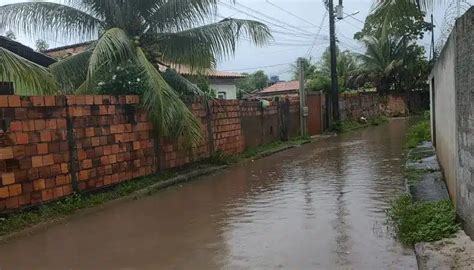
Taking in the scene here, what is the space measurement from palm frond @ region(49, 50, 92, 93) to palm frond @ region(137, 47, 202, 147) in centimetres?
122

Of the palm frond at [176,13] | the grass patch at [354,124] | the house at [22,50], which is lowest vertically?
the grass patch at [354,124]

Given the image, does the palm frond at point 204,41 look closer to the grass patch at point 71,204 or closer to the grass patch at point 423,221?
the grass patch at point 71,204

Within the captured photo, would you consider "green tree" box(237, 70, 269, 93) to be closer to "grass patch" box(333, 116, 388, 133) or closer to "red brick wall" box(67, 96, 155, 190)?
"grass patch" box(333, 116, 388, 133)

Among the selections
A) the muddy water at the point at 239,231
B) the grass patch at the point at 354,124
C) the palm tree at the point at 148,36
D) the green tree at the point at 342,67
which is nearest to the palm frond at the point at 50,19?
the palm tree at the point at 148,36

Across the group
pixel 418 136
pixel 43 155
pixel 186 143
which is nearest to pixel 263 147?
pixel 418 136

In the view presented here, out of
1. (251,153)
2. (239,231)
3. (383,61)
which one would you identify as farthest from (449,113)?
(383,61)

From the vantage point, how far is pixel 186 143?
10.6 m

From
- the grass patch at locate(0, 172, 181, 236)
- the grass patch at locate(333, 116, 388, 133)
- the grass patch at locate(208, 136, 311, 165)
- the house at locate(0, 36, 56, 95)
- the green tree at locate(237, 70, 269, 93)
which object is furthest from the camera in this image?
the green tree at locate(237, 70, 269, 93)

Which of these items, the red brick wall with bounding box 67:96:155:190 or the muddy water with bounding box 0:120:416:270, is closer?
the muddy water with bounding box 0:120:416:270

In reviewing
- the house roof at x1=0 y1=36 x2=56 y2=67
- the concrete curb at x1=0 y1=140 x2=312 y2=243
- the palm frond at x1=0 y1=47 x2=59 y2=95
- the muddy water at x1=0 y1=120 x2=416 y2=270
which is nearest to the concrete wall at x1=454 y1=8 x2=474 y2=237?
the muddy water at x1=0 y1=120 x2=416 y2=270

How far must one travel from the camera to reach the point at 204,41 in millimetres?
11602

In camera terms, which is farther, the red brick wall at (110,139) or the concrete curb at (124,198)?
the red brick wall at (110,139)

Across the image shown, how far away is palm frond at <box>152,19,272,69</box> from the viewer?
1153cm

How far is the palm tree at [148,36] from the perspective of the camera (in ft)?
32.2
